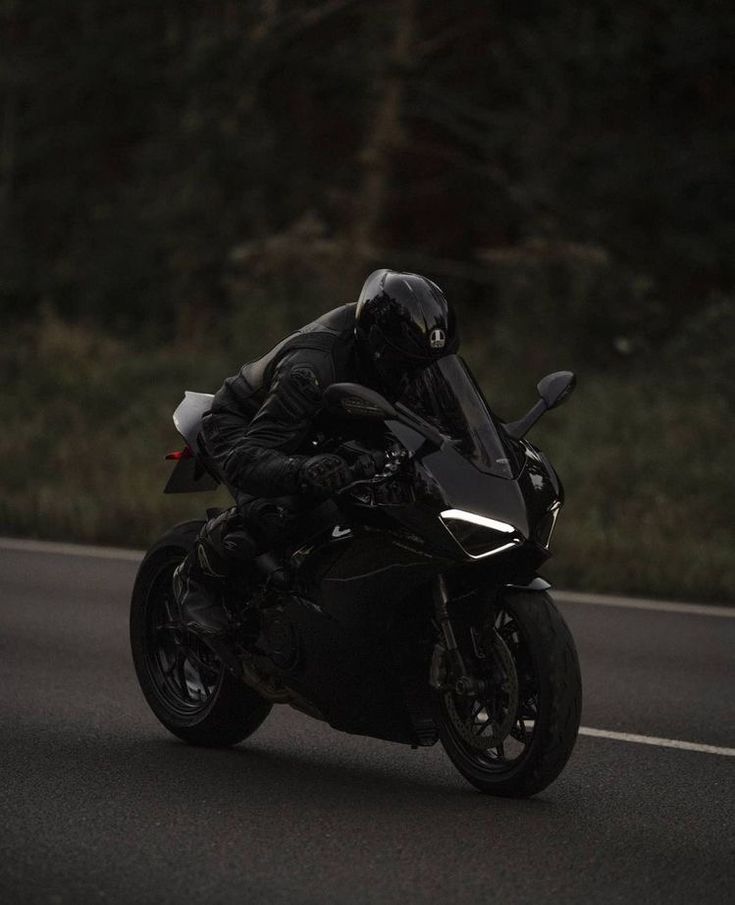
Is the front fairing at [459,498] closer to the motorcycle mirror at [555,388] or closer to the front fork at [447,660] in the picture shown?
the front fork at [447,660]

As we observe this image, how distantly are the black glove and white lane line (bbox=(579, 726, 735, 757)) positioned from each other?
227 centimetres

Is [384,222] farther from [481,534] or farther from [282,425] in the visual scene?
[481,534]

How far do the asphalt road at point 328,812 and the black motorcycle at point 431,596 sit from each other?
0.29m

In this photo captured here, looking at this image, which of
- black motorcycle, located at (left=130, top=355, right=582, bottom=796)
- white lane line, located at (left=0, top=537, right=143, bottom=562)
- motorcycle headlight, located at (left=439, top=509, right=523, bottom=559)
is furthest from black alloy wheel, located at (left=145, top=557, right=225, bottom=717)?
white lane line, located at (left=0, top=537, right=143, bottom=562)

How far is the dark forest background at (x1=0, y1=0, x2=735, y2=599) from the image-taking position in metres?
17.0

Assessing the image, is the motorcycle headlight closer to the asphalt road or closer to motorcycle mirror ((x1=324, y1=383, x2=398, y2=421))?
motorcycle mirror ((x1=324, y1=383, x2=398, y2=421))

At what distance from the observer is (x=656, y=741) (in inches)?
315

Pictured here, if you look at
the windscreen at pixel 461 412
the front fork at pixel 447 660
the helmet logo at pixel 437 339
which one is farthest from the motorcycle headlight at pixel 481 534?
the helmet logo at pixel 437 339

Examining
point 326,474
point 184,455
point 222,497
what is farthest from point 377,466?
point 222,497

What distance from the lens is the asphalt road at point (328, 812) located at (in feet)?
18.3

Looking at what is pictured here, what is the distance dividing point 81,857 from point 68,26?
95.9ft

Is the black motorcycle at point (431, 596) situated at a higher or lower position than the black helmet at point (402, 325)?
lower

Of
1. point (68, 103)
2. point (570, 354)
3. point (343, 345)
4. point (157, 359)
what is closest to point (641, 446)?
point (570, 354)

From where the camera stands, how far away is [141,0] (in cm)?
3125
